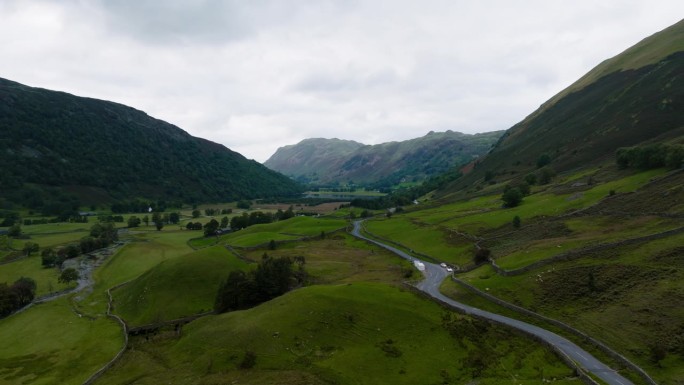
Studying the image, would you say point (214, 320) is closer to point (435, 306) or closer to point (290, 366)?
point (290, 366)

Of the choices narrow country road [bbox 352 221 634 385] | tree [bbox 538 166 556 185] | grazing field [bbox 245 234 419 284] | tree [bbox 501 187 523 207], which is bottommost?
narrow country road [bbox 352 221 634 385]

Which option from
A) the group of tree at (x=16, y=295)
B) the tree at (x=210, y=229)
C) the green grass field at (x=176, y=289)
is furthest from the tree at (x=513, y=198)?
the group of tree at (x=16, y=295)

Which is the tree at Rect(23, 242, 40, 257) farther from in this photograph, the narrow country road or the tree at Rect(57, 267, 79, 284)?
the narrow country road

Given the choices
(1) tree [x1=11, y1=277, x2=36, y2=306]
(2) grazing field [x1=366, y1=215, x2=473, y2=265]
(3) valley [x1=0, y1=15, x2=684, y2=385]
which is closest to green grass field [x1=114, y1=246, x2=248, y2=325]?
(3) valley [x1=0, y1=15, x2=684, y2=385]

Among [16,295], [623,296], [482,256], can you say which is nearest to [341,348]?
[623,296]

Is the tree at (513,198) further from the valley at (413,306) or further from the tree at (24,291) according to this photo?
the tree at (24,291)

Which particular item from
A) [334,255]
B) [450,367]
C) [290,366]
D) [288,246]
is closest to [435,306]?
[450,367]
